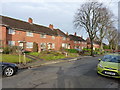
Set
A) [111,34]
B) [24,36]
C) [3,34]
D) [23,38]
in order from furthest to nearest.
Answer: [111,34]
[24,36]
[23,38]
[3,34]

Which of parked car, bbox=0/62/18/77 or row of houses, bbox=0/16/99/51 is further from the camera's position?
row of houses, bbox=0/16/99/51

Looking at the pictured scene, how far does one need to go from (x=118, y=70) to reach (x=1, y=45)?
54.9 feet

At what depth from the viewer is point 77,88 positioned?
429 centimetres

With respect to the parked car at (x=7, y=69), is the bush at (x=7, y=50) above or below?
above

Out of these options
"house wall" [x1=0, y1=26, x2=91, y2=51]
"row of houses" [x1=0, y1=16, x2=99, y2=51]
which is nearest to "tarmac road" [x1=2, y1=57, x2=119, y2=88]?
"row of houses" [x1=0, y1=16, x2=99, y2=51]

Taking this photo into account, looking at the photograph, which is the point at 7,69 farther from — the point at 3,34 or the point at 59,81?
the point at 3,34

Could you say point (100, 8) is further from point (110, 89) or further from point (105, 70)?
point (110, 89)

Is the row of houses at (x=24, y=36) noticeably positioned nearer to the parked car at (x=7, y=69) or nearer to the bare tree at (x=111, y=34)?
the parked car at (x=7, y=69)

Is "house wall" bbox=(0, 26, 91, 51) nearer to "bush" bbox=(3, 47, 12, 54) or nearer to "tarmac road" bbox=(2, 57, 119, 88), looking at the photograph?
"bush" bbox=(3, 47, 12, 54)

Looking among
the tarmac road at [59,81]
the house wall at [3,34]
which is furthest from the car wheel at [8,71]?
the house wall at [3,34]

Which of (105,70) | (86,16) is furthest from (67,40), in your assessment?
(105,70)

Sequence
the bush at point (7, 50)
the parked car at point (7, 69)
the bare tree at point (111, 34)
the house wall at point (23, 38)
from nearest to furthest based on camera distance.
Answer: the parked car at point (7, 69) < the bush at point (7, 50) < the house wall at point (23, 38) < the bare tree at point (111, 34)

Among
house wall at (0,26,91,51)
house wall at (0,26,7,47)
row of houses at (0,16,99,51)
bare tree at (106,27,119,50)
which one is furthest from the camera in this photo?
bare tree at (106,27,119,50)

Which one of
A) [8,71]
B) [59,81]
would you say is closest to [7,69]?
[8,71]
